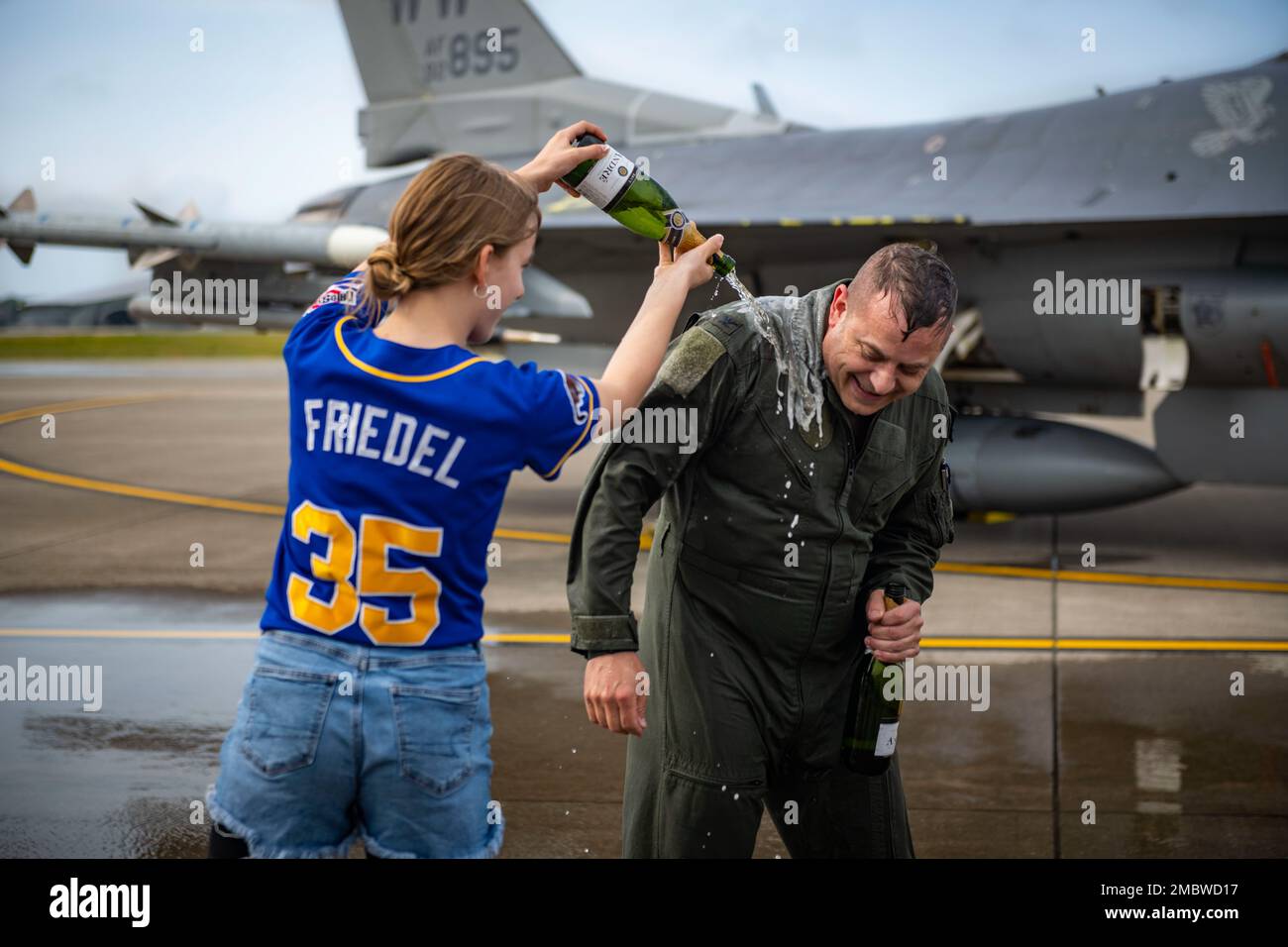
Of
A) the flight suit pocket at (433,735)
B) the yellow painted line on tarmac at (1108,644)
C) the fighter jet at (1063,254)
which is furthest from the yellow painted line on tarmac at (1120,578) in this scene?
the flight suit pocket at (433,735)

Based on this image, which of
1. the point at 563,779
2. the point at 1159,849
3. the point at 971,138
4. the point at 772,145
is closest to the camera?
the point at 1159,849

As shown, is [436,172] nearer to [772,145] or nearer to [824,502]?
[824,502]

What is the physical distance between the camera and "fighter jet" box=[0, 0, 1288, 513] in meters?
10.2

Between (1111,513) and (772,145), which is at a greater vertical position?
(772,145)

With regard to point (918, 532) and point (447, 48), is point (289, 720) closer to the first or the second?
point (918, 532)

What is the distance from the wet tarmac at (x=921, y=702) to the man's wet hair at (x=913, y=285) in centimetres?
259

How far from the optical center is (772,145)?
1402 centimetres

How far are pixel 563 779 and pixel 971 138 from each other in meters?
8.93

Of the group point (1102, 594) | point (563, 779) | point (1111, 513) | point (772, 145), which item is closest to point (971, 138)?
point (772, 145)

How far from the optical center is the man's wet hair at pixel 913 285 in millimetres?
2824

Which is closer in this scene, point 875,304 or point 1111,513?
point 875,304

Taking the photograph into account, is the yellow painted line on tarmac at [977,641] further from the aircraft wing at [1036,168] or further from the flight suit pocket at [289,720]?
the flight suit pocket at [289,720]

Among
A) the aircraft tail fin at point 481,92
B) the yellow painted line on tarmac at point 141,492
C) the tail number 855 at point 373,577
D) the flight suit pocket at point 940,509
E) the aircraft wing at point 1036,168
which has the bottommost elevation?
the tail number 855 at point 373,577

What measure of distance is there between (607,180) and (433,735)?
4.45 feet
